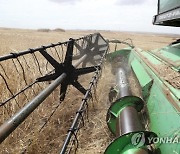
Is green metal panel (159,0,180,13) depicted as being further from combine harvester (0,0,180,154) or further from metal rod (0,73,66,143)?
metal rod (0,73,66,143)

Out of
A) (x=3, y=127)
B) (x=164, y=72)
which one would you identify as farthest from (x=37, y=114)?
(x=3, y=127)

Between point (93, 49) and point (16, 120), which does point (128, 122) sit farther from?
point (93, 49)

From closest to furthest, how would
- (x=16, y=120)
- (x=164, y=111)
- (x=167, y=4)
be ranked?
(x=16, y=120)
(x=164, y=111)
(x=167, y=4)

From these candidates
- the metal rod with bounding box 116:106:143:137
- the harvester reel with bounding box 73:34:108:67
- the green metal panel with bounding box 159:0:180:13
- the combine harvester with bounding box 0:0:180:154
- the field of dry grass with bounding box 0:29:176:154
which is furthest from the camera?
the harvester reel with bounding box 73:34:108:67

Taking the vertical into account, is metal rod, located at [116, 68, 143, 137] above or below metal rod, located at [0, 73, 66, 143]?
below

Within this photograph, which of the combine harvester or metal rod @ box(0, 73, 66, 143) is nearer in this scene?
metal rod @ box(0, 73, 66, 143)

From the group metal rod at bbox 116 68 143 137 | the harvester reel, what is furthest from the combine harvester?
the harvester reel

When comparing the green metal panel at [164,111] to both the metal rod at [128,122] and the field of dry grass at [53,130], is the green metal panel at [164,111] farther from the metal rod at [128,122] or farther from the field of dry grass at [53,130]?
the field of dry grass at [53,130]

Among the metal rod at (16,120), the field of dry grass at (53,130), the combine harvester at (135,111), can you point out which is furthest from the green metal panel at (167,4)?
the metal rod at (16,120)

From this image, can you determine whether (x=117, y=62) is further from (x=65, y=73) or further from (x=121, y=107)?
(x=121, y=107)

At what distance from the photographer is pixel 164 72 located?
286cm

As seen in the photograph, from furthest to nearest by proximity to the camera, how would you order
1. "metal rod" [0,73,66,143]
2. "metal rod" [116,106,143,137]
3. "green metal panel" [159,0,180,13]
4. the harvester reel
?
1. the harvester reel
2. "green metal panel" [159,0,180,13]
3. "metal rod" [116,106,143,137]
4. "metal rod" [0,73,66,143]

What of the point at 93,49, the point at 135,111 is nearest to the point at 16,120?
the point at 135,111

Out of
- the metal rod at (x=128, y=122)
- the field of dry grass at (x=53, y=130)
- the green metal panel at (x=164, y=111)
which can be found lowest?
the field of dry grass at (x=53, y=130)
